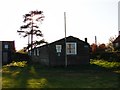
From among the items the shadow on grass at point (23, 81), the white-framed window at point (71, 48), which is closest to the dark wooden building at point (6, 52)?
the white-framed window at point (71, 48)

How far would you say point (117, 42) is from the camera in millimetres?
87875

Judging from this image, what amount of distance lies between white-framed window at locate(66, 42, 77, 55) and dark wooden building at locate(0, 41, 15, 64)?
28.0 meters

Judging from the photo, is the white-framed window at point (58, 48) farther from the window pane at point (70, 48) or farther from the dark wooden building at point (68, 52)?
the window pane at point (70, 48)

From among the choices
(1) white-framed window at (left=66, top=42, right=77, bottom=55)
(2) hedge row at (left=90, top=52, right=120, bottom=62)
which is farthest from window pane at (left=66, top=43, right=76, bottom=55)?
(2) hedge row at (left=90, top=52, right=120, bottom=62)

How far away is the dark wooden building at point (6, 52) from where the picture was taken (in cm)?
7419

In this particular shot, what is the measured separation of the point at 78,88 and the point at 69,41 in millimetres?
25666

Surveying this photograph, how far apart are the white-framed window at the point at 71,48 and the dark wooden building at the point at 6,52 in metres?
28.0

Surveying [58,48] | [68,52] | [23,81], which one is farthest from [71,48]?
[23,81]

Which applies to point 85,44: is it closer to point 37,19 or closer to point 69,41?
point 69,41

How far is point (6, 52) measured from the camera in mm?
76875

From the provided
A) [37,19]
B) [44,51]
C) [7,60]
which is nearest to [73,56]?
[44,51]

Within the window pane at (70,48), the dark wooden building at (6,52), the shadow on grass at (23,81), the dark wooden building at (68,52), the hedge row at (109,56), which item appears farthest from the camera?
the dark wooden building at (6,52)

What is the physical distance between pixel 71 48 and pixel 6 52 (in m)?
35.0

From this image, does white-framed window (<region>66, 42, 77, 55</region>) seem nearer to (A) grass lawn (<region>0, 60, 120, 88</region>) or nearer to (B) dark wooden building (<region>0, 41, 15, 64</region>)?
(A) grass lawn (<region>0, 60, 120, 88</region>)
